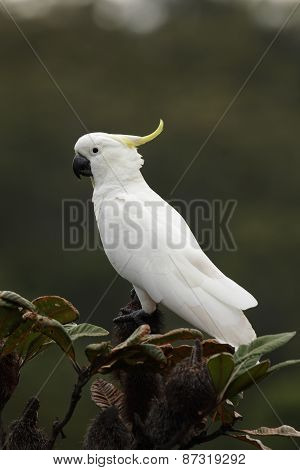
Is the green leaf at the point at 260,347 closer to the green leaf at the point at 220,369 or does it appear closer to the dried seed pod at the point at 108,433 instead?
the green leaf at the point at 220,369

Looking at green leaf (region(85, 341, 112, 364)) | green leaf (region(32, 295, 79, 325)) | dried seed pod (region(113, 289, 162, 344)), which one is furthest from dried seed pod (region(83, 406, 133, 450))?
dried seed pod (region(113, 289, 162, 344))

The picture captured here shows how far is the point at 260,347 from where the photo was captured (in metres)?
1.95

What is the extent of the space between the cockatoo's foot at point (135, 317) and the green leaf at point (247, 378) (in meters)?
0.84

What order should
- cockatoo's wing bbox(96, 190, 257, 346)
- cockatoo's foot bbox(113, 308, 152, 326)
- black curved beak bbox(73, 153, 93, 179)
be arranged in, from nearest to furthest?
cockatoo's foot bbox(113, 308, 152, 326), cockatoo's wing bbox(96, 190, 257, 346), black curved beak bbox(73, 153, 93, 179)

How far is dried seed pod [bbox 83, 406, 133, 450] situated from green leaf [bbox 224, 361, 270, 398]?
236mm

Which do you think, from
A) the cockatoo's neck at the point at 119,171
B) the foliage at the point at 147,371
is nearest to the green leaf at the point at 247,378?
the foliage at the point at 147,371

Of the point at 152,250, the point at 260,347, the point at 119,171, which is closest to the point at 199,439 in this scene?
the point at 260,347

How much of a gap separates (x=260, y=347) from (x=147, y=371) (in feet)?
0.88

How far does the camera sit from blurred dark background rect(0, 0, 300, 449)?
10.3m

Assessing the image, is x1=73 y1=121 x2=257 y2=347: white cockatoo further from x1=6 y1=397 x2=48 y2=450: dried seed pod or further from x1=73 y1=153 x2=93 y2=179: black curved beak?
x1=6 y1=397 x2=48 y2=450: dried seed pod

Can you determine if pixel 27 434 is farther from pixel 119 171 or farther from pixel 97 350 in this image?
pixel 119 171

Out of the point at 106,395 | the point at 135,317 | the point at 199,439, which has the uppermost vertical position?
the point at 199,439

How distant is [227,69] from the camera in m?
16.1

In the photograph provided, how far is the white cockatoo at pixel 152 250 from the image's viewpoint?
309cm
